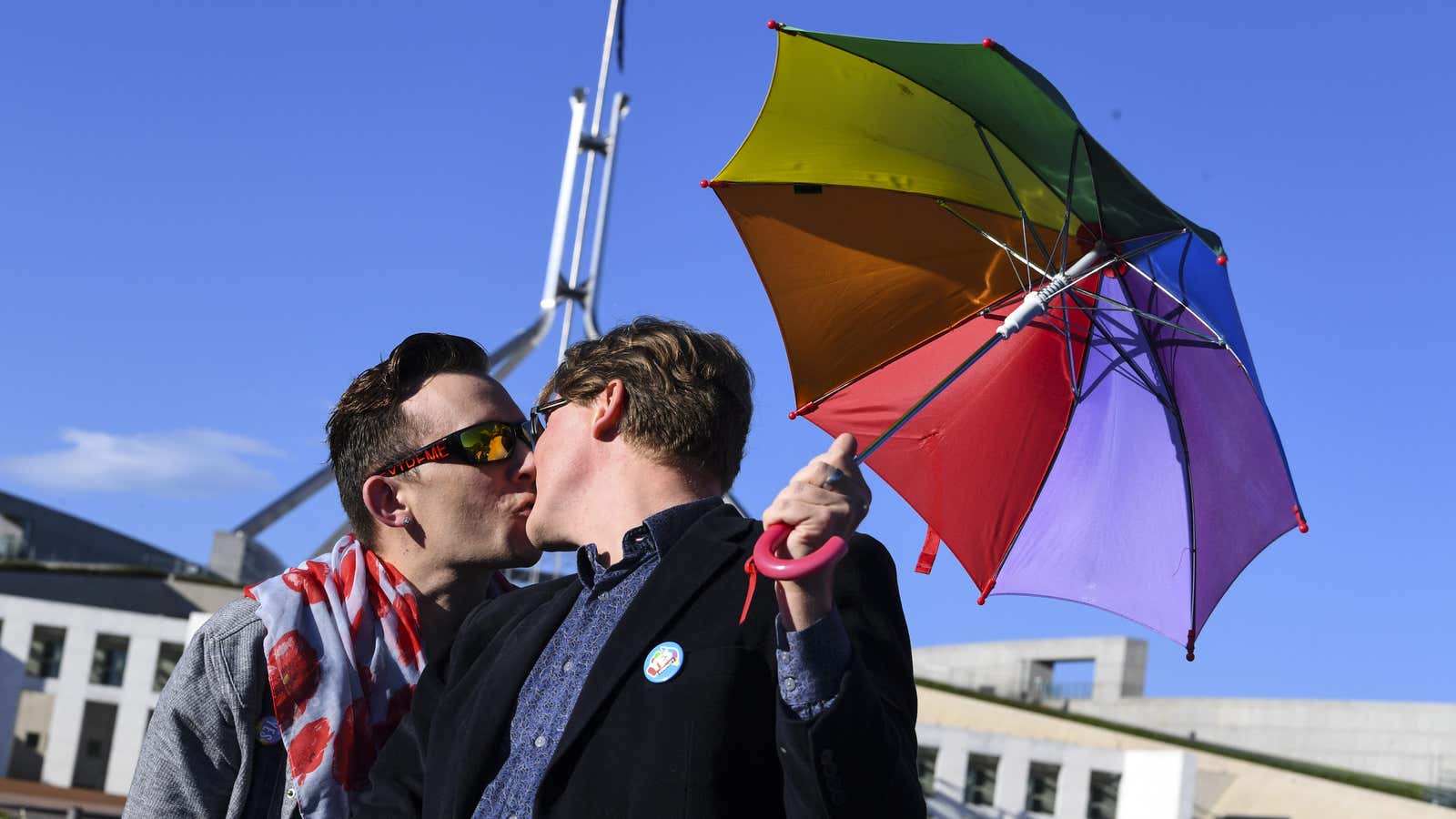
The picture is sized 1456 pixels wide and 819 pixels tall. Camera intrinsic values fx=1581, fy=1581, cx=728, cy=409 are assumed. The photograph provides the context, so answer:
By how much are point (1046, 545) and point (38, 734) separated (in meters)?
40.7

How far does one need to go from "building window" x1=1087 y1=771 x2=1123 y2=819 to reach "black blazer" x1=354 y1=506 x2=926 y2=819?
3605 cm

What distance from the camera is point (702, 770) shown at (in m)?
2.72

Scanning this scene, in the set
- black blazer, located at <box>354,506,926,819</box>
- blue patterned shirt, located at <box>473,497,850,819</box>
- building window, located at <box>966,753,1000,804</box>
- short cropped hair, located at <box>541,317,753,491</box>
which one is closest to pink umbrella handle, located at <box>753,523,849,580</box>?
black blazer, located at <box>354,506,926,819</box>

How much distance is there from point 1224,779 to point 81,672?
28.1m

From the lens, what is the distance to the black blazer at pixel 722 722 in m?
2.54

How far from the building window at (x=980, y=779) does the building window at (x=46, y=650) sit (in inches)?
888

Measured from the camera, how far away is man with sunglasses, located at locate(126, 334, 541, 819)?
3.93 metres

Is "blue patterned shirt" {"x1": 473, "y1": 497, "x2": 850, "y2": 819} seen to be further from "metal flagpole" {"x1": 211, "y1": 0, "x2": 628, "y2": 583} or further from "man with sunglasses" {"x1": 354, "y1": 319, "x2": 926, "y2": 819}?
"metal flagpole" {"x1": 211, "y1": 0, "x2": 628, "y2": 583}

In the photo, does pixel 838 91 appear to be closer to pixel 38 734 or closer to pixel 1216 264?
pixel 1216 264

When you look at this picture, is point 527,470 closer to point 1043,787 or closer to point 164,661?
point 1043,787

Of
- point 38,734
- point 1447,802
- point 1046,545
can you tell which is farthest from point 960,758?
point 1046,545

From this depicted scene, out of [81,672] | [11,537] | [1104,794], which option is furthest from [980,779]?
[11,537]

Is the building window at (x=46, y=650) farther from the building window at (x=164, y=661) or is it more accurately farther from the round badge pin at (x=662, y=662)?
the round badge pin at (x=662, y=662)

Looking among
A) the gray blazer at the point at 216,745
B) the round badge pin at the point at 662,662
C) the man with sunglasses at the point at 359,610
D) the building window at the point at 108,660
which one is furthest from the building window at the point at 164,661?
the round badge pin at the point at 662,662
